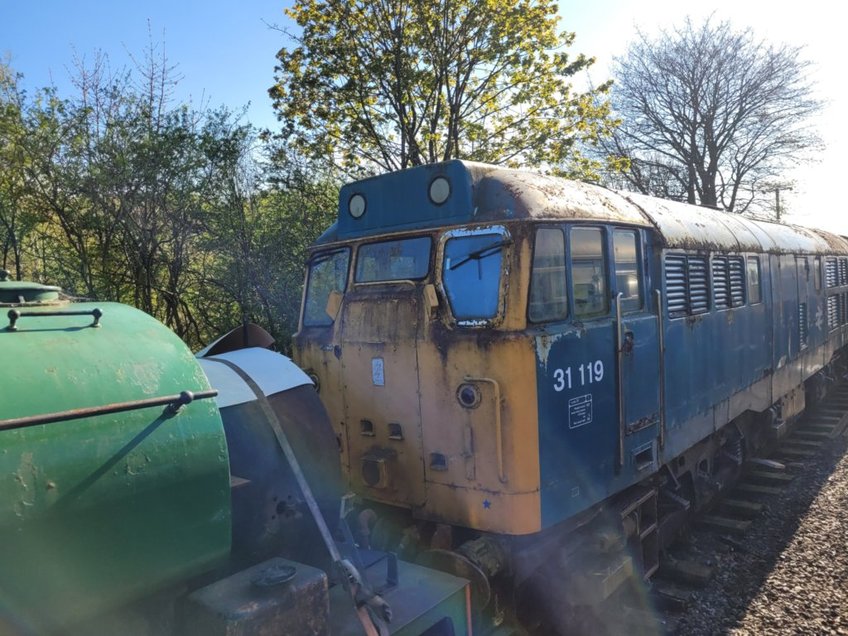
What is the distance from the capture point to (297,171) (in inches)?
510

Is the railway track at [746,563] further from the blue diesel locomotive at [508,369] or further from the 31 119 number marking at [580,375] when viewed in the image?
the 31 119 number marking at [580,375]

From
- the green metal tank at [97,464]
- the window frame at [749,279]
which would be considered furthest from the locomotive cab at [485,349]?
the window frame at [749,279]

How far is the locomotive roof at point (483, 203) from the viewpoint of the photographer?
12.7 feet

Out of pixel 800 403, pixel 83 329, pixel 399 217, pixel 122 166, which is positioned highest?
pixel 122 166

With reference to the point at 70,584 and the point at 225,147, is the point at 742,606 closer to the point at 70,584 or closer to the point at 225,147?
the point at 70,584

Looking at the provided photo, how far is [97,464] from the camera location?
182 cm

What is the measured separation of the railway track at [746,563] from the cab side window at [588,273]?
2.33 m

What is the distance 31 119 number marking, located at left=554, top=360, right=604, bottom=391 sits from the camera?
3781 millimetres

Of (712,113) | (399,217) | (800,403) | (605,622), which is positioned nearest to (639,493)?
(605,622)

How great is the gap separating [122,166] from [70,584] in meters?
9.56

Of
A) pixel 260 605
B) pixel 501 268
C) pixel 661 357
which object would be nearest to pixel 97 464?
pixel 260 605

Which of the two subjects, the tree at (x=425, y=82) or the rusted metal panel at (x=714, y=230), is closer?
the rusted metal panel at (x=714, y=230)

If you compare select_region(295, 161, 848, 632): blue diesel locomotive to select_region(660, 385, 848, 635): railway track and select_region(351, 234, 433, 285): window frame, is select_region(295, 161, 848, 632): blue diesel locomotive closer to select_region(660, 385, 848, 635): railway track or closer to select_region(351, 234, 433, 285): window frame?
select_region(351, 234, 433, 285): window frame

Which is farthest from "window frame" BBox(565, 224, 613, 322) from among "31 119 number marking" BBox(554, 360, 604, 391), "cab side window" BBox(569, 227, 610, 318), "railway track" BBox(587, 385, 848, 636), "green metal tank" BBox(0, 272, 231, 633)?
"green metal tank" BBox(0, 272, 231, 633)
